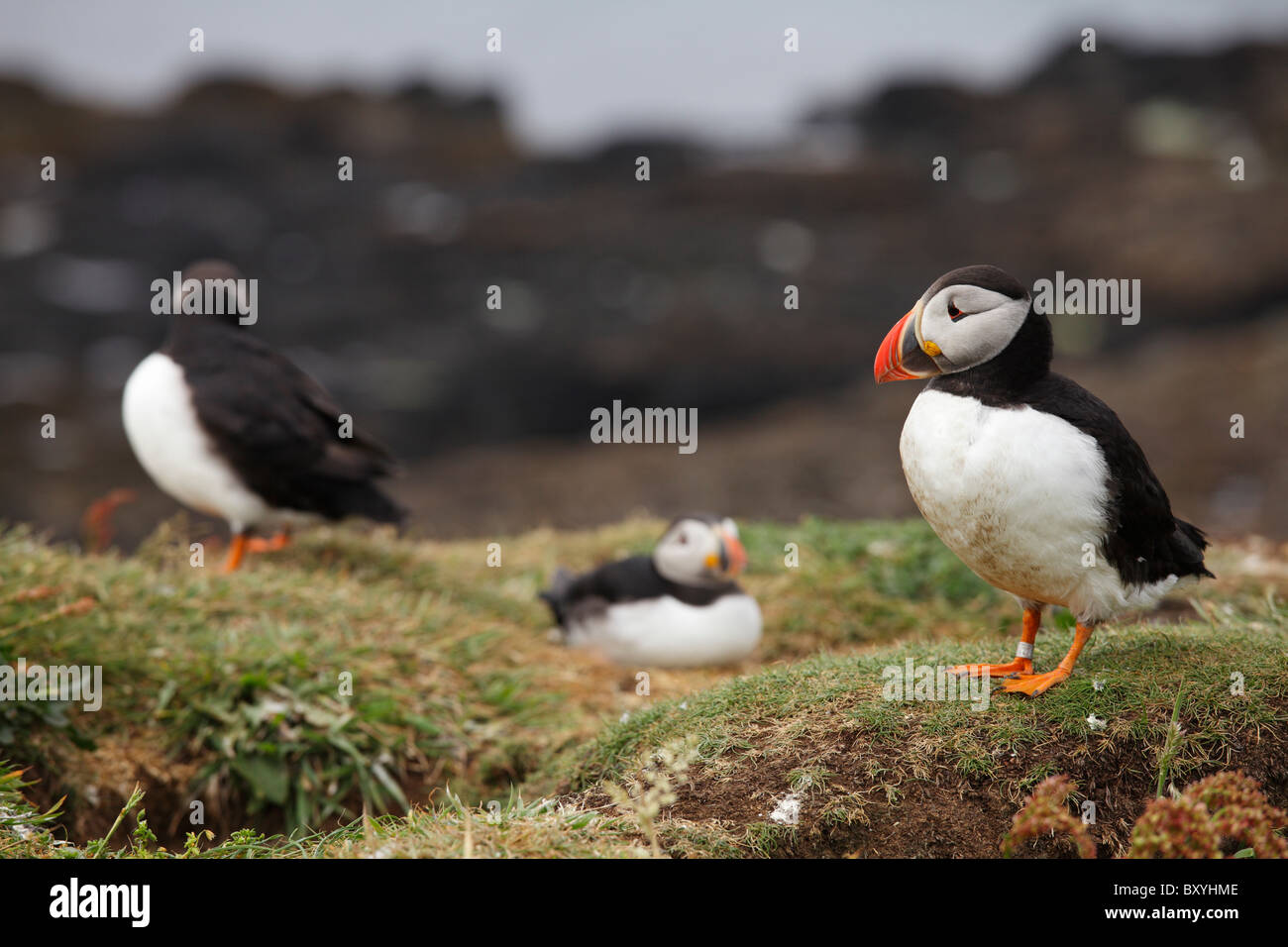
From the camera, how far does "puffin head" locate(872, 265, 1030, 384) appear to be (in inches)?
143

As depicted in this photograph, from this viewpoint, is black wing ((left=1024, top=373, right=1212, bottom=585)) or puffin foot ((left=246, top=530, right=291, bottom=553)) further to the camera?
puffin foot ((left=246, top=530, right=291, bottom=553))

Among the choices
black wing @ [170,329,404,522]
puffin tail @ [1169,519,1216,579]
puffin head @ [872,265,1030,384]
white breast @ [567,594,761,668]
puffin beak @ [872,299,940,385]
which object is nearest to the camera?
puffin head @ [872,265,1030,384]

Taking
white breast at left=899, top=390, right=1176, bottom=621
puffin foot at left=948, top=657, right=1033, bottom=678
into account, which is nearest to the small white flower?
puffin foot at left=948, top=657, right=1033, bottom=678

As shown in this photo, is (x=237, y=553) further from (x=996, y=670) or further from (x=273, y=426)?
(x=996, y=670)

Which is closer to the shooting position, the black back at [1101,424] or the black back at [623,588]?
the black back at [1101,424]

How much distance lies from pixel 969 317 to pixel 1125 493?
726mm

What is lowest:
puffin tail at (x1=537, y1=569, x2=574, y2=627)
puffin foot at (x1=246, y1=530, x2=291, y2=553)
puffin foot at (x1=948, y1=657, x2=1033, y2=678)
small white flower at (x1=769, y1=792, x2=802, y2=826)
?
small white flower at (x1=769, y1=792, x2=802, y2=826)

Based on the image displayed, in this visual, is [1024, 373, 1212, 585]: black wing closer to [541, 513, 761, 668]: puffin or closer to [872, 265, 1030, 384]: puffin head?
[872, 265, 1030, 384]: puffin head

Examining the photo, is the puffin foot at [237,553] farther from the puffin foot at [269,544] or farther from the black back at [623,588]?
the black back at [623,588]

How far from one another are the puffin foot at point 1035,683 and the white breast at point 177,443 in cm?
432

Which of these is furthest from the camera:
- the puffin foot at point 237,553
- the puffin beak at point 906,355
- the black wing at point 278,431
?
the puffin foot at point 237,553

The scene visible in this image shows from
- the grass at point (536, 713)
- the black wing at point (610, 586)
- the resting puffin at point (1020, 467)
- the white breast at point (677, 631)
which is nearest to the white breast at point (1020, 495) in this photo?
the resting puffin at point (1020, 467)

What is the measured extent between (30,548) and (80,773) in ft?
5.30

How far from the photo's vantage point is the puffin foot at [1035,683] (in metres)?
3.67
